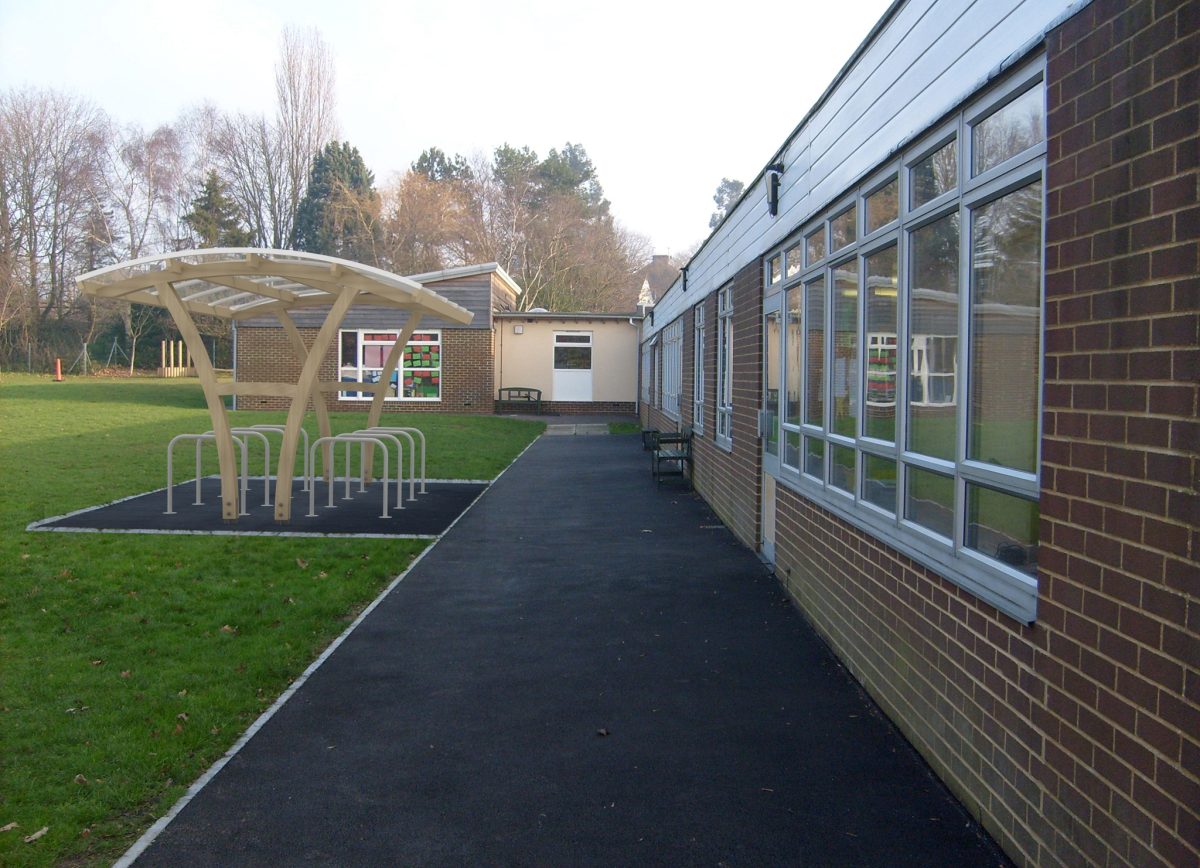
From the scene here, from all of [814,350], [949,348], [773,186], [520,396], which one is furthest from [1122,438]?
[520,396]

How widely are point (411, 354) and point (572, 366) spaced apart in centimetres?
512

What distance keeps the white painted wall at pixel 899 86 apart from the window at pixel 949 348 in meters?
0.11

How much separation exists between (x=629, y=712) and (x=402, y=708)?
1.08 metres

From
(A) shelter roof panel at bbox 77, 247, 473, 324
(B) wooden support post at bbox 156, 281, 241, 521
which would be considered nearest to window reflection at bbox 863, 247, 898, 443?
(A) shelter roof panel at bbox 77, 247, 473, 324

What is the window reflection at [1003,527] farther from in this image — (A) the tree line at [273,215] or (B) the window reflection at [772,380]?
(A) the tree line at [273,215]

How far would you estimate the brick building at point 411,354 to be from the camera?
1175 inches

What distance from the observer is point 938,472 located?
4262 millimetres

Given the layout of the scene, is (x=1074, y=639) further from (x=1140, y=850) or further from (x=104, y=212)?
(x=104, y=212)

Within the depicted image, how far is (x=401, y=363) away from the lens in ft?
98.6

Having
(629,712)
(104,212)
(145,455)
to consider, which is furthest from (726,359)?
(104,212)

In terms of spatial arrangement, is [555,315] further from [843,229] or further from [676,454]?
[843,229]

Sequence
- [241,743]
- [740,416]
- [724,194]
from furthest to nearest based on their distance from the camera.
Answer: [724,194] → [740,416] → [241,743]

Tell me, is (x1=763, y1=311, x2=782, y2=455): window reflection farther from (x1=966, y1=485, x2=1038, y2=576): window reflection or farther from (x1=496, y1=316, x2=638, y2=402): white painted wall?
(x1=496, y1=316, x2=638, y2=402): white painted wall

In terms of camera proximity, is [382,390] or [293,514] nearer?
[293,514]
